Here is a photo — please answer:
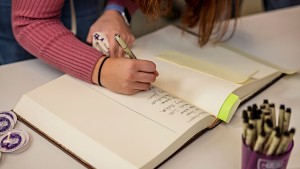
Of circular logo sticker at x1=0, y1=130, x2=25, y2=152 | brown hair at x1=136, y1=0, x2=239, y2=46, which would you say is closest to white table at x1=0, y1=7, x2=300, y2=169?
circular logo sticker at x1=0, y1=130, x2=25, y2=152

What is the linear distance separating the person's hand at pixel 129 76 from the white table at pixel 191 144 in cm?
15

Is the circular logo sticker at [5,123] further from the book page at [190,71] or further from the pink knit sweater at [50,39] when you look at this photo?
the book page at [190,71]

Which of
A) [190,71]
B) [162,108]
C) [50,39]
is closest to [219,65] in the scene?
[190,71]

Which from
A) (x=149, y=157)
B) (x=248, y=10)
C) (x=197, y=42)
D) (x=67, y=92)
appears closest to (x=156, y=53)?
(x=197, y=42)

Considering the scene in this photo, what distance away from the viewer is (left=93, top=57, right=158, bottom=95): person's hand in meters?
0.77

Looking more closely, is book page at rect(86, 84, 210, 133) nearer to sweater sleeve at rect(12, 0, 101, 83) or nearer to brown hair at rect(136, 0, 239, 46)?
sweater sleeve at rect(12, 0, 101, 83)

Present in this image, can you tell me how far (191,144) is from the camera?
2.39ft

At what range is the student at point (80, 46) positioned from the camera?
0.78 metres

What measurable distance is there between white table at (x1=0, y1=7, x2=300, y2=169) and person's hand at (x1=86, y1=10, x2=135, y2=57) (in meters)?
0.14

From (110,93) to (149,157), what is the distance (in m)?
0.20

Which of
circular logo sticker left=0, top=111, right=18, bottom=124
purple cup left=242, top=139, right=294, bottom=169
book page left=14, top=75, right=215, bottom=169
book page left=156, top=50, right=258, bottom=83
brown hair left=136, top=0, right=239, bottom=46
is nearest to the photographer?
purple cup left=242, top=139, right=294, bottom=169

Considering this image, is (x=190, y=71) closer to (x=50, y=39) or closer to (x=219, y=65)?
(x=219, y=65)

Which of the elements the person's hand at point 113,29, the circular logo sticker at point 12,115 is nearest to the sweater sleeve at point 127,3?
the person's hand at point 113,29

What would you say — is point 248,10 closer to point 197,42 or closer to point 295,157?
point 197,42
